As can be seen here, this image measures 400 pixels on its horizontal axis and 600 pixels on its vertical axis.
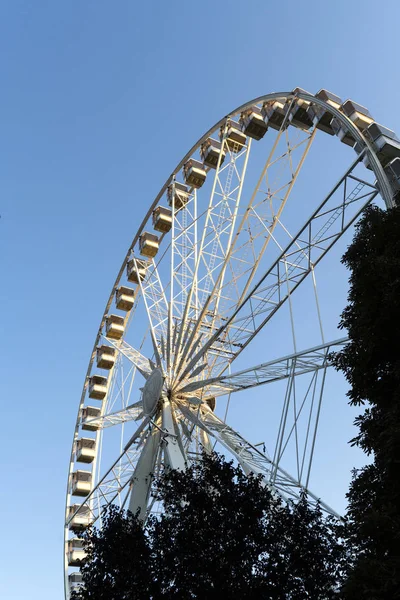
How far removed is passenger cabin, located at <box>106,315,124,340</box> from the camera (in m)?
28.5

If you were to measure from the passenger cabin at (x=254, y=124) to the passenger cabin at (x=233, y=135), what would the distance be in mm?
1050

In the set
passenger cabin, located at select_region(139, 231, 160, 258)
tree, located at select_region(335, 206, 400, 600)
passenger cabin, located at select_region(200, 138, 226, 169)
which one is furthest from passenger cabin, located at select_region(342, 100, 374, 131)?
passenger cabin, located at select_region(139, 231, 160, 258)

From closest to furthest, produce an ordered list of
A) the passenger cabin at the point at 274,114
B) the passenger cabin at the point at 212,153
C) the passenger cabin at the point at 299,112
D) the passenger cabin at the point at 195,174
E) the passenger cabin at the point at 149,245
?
the passenger cabin at the point at 299,112 → the passenger cabin at the point at 274,114 → the passenger cabin at the point at 212,153 → the passenger cabin at the point at 195,174 → the passenger cabin at the point at 149,245

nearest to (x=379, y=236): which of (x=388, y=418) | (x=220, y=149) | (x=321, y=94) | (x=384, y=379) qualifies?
(x=384, y=379)

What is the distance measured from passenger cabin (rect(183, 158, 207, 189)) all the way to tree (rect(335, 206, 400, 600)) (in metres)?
15.8

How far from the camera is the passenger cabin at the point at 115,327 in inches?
1120

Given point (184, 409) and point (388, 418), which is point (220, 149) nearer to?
point (184, 409)

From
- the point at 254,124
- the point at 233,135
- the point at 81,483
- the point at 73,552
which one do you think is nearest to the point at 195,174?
the point at 233,135

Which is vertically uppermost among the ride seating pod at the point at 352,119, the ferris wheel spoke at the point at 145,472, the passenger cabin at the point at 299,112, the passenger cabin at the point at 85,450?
the passenger cabin at the point at 299,112

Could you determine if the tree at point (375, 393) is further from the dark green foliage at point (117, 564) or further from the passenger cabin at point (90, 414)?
the passenger cabin at point (90, 414)

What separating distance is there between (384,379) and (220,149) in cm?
1671

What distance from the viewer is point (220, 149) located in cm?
2355

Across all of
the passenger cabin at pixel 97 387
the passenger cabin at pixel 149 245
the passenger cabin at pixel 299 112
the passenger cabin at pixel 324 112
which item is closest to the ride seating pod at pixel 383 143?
the passenger cabin at pixel 324 112

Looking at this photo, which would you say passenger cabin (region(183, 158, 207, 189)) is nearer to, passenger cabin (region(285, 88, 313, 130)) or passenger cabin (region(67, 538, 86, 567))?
passenger cabin (region(285, 88, 313, 130))
